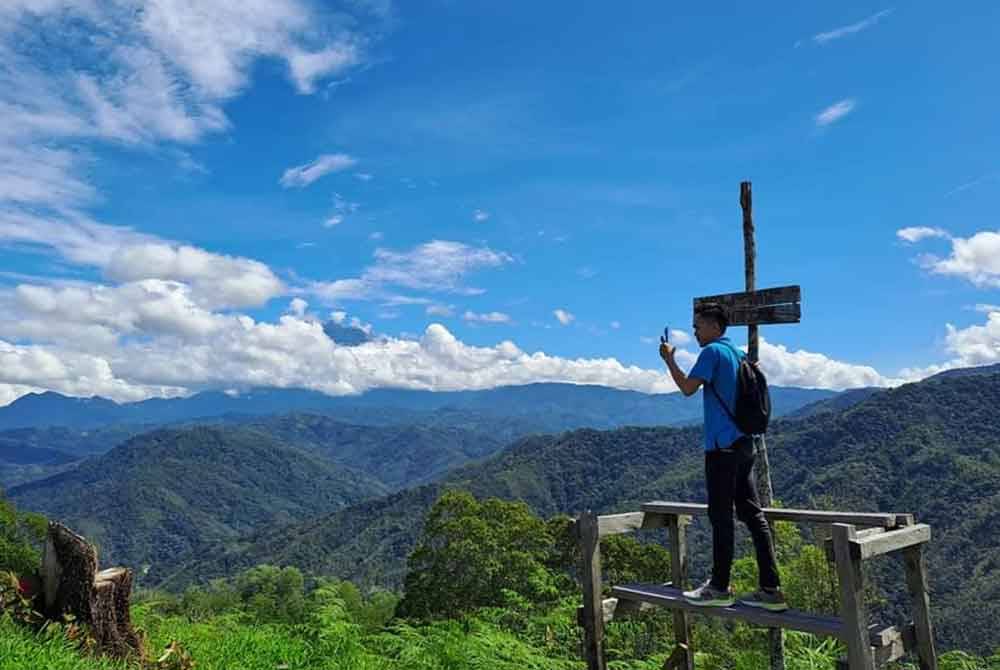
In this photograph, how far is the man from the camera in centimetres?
550

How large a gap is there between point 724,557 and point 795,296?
2945 millimetres

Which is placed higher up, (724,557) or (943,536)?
(724,557)

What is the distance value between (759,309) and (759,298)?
0.12m

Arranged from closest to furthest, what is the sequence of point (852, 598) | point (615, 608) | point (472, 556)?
point (852, 598), point (615, 608), point (472, 556)

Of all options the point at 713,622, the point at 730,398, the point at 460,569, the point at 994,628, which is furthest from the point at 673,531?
the point at 994,628

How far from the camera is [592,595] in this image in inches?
241

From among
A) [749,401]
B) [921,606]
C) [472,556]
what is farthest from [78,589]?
[472,556]

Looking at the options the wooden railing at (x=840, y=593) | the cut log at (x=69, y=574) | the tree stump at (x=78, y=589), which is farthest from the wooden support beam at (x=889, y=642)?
the cut log at (x=69, y=574)

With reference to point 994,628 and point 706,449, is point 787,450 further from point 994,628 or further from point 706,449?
point 706,449

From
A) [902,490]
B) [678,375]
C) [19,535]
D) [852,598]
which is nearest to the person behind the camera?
[852,598]

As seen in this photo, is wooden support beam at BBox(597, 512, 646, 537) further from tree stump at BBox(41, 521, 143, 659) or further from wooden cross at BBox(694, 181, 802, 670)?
tree stump at BBox(41, 521, 143, 659)

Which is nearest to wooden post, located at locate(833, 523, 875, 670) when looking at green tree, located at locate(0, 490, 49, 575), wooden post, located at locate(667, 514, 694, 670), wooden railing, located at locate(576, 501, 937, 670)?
wooden railing, located at locate(576, 501, 937, 670)

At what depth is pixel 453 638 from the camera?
7.66m

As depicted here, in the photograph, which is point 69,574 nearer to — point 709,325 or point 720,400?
point 720,400
